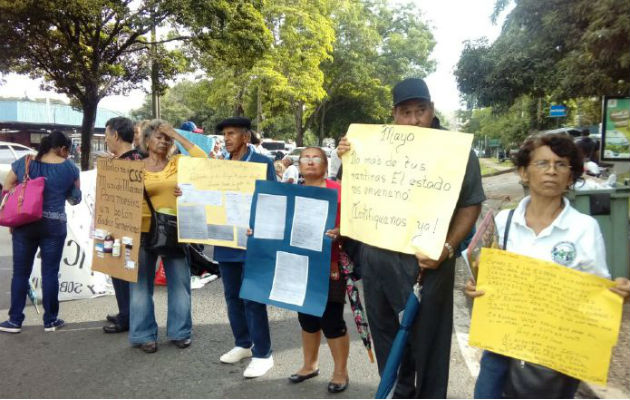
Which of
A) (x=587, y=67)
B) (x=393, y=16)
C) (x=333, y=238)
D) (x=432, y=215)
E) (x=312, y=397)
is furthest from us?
(x=393, y=16)

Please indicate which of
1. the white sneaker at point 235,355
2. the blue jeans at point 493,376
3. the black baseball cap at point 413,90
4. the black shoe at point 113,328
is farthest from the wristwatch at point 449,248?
the black shoe at point 113,328

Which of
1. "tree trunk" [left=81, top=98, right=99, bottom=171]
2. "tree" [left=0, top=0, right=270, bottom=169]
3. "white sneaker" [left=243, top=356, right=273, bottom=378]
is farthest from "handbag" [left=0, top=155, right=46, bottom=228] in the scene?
"tree trunk" [left=81, top=98, right=99, bottom=171]

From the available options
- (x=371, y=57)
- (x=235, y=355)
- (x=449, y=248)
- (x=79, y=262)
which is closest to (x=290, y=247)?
(x=449, y=248)

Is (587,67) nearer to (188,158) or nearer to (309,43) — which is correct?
(188,158)

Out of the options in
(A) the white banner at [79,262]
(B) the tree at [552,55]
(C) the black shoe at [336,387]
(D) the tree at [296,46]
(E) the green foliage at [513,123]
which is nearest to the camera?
(C) the black shoe at [336,387]

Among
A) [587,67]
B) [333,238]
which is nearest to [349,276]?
[333,238]

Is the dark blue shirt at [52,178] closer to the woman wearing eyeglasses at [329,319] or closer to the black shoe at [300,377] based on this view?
the woman wearing eyeglasses at [329,319]

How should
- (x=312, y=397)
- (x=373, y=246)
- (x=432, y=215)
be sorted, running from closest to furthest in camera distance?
(x=432, y=215) < (x=373, y=246) < (x=312, y=397)

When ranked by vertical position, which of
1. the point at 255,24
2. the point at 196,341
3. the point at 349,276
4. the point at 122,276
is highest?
the point at 255,24

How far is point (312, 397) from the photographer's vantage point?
3449mm

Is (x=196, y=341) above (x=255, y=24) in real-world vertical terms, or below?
below

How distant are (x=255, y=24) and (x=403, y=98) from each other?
1372cm

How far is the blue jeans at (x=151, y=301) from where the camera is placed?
4.27 m

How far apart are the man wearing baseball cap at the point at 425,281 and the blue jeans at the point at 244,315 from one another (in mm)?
1121
